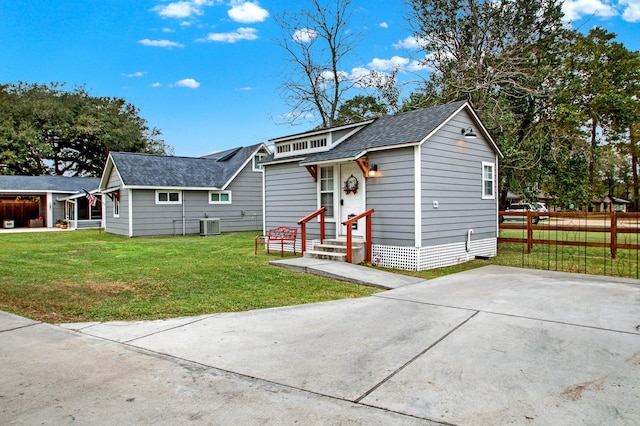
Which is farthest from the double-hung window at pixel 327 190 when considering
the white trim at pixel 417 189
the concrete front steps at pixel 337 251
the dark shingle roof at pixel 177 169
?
the dark shingle roof at pixel 177 169

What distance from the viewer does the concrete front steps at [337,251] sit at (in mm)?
9477

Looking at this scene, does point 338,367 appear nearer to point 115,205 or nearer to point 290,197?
point 290,197

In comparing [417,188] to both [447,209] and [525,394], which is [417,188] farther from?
[525,394]

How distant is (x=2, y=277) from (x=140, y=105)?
3520 cm

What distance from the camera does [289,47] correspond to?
21.1 m

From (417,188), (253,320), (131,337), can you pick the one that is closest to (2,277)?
(131,337)

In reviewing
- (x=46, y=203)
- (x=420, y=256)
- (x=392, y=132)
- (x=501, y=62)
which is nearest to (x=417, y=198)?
(x=420, y=256)

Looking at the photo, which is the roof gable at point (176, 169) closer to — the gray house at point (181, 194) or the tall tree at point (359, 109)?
the gray house at point (181, 194)

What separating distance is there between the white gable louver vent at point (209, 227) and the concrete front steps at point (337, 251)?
9836mm

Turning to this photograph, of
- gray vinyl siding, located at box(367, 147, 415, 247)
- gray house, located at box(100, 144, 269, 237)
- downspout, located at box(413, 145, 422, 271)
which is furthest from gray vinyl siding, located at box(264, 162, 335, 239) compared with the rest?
gray house, located at box(100, 144, 269, 237)

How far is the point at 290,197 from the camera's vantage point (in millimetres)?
12164

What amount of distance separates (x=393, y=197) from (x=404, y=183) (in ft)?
1.46

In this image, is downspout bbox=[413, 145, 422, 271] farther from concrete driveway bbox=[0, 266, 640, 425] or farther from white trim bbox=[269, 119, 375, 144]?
concrete driveway bbox=[0, 266, 640, 425]

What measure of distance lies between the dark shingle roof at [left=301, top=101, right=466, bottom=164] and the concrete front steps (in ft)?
7.07
